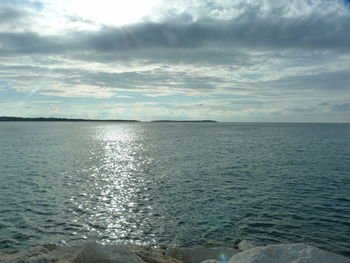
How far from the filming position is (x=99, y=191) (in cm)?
3466

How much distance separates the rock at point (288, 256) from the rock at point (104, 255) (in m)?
4.23

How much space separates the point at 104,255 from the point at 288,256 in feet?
23.4

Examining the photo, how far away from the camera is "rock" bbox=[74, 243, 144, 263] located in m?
11.8

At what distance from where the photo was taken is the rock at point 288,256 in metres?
10.7

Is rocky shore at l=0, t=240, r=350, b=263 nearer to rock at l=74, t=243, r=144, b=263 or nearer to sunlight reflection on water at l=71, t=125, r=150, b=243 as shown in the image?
rock at l=74, t=243, r=144, b=263

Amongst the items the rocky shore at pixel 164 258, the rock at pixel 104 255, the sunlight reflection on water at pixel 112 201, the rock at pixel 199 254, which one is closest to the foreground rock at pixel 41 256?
the rocky shore at pixel 164 258

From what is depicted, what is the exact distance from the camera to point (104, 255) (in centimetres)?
1196

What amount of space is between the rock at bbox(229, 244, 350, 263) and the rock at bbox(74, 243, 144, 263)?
4.23m

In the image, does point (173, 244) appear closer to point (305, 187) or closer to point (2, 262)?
point (2, 262)

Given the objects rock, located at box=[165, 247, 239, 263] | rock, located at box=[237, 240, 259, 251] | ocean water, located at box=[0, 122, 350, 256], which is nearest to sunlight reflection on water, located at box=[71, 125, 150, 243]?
ocean water, located at box=[0, 122, 350, 256]

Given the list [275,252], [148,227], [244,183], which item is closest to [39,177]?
[148,227]

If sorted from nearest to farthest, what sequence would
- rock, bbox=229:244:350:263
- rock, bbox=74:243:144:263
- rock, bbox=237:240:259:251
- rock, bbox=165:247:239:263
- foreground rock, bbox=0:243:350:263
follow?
rock, bbox=229:244:350:263, foreground rock, bbox=0:243:350:263, rock, bbox=74:243:144:263, rock, bbox=165:247:239:263, rock, bbox=237:240:259:251

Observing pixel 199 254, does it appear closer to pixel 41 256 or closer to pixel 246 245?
pixel 246 245

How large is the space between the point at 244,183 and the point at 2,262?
29.7 meters
